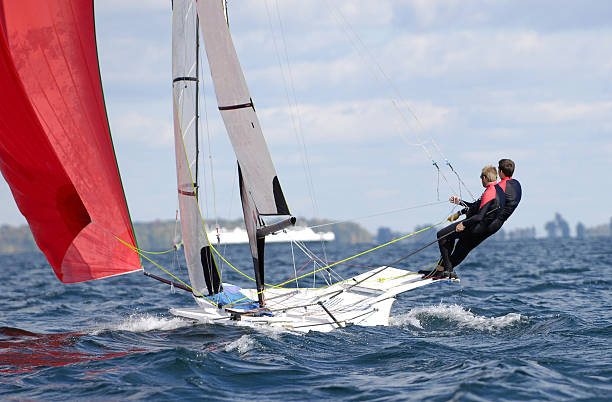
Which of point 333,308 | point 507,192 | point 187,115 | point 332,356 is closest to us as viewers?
point 332,356

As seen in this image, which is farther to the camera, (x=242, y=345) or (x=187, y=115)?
(x=187, y=115)

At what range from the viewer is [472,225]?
8406 mm

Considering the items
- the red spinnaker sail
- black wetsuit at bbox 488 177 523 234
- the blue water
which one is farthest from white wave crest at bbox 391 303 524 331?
the red spinnaker sail

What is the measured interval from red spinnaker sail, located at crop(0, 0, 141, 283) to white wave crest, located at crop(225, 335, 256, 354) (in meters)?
2.48

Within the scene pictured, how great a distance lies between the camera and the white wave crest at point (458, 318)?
30.7ft

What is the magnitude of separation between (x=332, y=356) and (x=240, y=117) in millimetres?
3333

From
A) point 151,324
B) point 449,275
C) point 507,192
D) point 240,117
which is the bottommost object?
point 151,324

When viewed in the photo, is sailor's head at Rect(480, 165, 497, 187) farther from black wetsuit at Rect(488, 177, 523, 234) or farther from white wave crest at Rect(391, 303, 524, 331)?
white wave crest at Rect(391, 303, 524, 331)

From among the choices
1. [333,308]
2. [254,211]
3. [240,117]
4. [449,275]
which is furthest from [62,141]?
[449,275]

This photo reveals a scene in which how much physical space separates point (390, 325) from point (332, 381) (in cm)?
339

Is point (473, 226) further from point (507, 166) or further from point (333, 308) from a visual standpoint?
point (333, 308)

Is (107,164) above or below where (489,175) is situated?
above

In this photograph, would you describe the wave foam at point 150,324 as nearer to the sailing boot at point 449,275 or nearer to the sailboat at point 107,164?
the sailboat at point 107,164

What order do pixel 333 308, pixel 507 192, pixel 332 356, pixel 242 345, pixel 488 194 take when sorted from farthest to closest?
pixel 333 308 < pixel 507 192 < pixel 488 194 < pixel 242 345 < pixel 332 356
